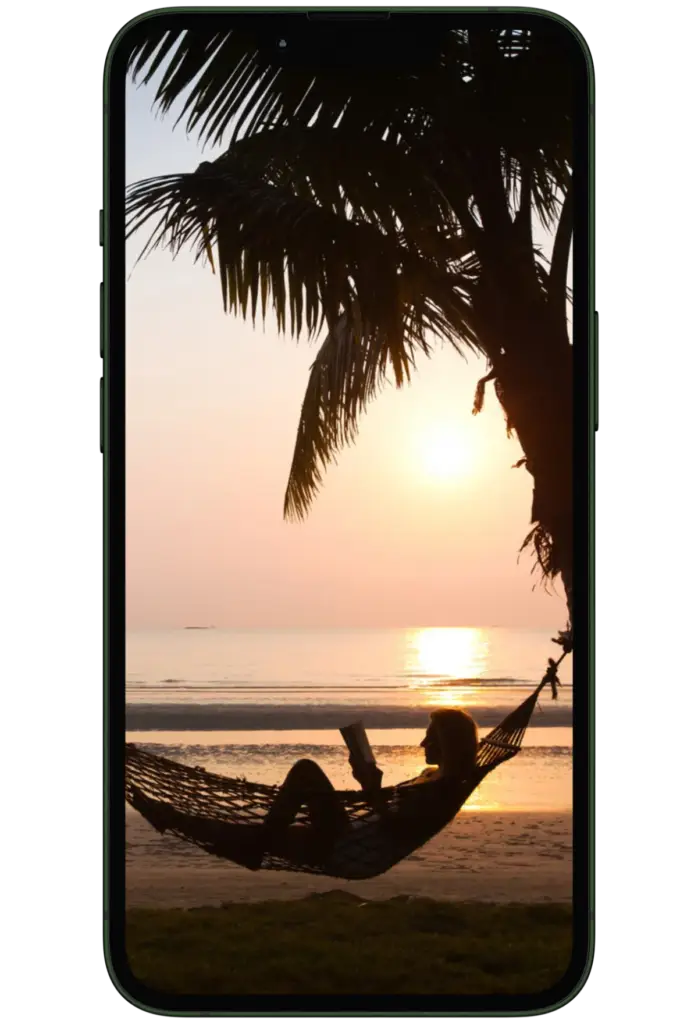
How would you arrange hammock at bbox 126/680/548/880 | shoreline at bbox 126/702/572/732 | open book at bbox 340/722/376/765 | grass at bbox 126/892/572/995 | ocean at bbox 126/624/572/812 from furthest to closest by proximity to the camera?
shoreline at bbox 126/702/572/732
open book at bbox 340/722/376/765
hammock at bbox 126/680/548/880
ocean at bbox 126/624/572/812
grass at bbox 126/892/572/995

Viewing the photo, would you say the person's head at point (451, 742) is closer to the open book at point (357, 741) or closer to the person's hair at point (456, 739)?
the person's hair at point (456, 739)

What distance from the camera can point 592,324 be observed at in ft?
7.61

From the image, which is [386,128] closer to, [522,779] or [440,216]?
[440,216]

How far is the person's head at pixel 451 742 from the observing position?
10.0 ft

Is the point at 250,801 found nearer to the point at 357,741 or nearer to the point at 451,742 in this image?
the point at 357,741

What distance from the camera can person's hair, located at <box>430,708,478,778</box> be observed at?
3054 millimetres

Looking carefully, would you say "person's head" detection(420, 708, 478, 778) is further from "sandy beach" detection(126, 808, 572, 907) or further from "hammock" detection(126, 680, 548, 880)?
"sandy beach" detection(126, 808, 572, 907)

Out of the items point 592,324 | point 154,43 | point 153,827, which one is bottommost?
point 153,827

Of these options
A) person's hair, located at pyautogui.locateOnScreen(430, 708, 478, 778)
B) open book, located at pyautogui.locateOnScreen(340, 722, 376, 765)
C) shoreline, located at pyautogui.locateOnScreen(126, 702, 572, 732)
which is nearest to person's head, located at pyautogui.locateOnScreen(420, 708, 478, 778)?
person's hair, located at pyautogui.locateOnScreen(430, 708, 478, 778)

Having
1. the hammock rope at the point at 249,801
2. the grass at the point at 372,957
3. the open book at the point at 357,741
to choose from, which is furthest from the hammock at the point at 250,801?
the grass at the point at 372,957

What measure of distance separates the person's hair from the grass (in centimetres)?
63

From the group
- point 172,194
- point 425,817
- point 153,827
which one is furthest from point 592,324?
point 153,827

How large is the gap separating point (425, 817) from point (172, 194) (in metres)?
1.81

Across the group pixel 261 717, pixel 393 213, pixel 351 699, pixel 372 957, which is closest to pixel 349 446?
pixel 393 213
